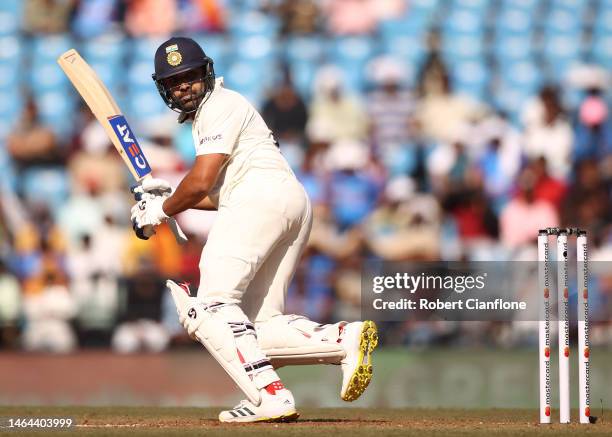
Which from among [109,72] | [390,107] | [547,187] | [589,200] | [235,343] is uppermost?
[109,72]

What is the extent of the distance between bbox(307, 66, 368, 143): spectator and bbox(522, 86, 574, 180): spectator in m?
1.49

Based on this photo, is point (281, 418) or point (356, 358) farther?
point (356, 358)

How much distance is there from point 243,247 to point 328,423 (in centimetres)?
94

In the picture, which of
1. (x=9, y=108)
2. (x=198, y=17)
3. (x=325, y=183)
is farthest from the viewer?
(x=198, y=17)

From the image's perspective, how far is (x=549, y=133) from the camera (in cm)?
1051

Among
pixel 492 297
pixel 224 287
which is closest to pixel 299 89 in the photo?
pixel 492 297

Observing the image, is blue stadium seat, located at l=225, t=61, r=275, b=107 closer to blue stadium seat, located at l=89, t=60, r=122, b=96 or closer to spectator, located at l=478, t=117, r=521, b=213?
blue stadium seat, located at l=89, t=60, r=122, b=96

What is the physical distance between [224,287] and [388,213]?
476 cm

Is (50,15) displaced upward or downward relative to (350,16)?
downward

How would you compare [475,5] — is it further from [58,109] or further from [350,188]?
[58,109]

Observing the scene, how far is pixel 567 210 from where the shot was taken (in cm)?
991

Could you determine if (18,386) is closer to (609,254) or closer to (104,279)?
(104,279)

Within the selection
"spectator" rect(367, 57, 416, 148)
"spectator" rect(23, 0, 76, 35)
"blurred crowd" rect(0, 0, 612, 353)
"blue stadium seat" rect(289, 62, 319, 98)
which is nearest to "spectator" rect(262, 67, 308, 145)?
"blurred crowd" rect(0, 0, 612, 353)

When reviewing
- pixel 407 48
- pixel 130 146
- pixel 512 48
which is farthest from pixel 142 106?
pixel 130 146
